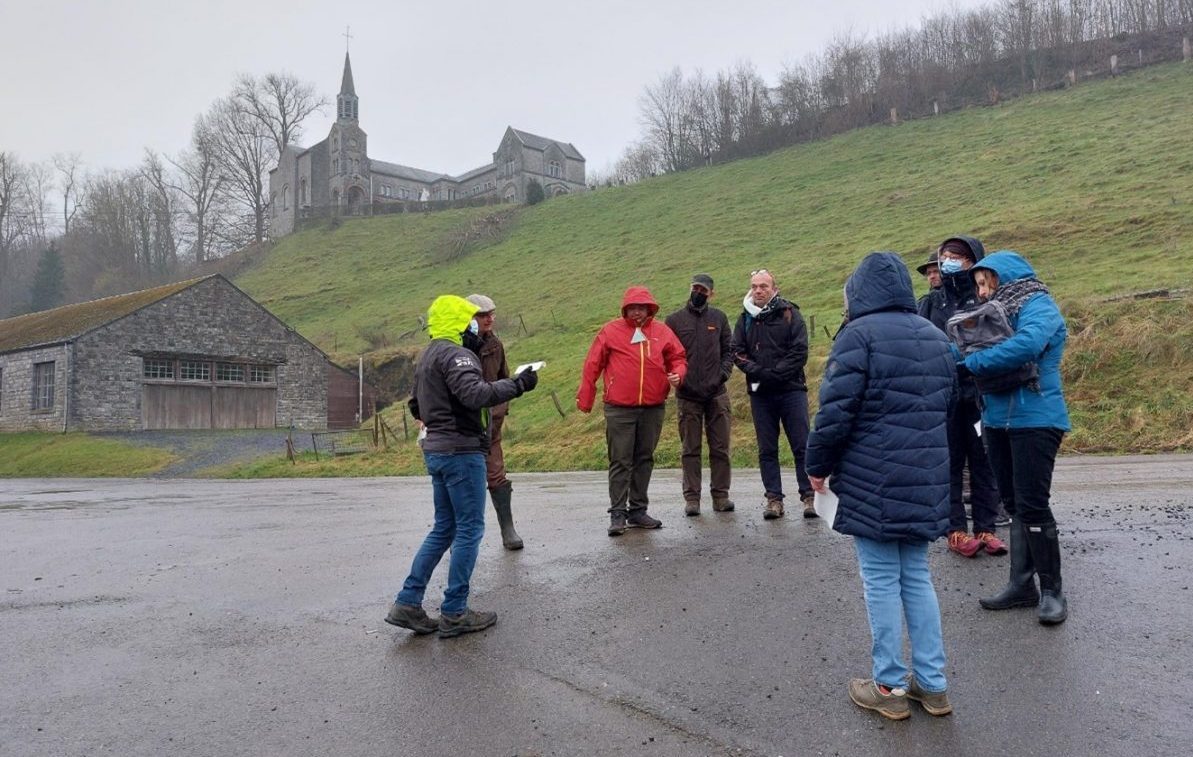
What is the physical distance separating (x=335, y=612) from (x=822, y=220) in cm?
4113

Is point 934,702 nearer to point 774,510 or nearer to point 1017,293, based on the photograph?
point 1017,293

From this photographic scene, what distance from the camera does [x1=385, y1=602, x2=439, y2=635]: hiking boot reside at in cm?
488

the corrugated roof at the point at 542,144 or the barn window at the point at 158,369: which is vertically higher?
the corrugated roof at the point at 542,144

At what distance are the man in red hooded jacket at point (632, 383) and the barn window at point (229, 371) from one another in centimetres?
3175

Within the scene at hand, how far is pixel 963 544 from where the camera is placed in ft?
19.3

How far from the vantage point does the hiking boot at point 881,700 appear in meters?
3.51

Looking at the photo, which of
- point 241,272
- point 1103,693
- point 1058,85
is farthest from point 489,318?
point 241,272

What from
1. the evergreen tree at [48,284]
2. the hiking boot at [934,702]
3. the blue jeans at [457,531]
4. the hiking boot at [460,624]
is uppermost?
the evergreen tree at [48,284]

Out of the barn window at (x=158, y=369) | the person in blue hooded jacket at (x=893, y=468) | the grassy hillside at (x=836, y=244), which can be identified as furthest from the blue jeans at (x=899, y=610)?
the barn window at (x=158, y=369)

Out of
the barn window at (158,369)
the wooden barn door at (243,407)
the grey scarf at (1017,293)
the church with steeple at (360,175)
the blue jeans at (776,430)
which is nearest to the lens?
the grey scarf at (1017,293)

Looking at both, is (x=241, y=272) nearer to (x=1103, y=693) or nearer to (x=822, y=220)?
(x=822, y=220)

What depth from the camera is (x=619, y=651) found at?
174 inches

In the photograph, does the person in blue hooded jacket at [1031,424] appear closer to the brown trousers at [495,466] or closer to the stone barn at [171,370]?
the brown trousers at [495,466]

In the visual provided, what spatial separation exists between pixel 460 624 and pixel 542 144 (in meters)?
98.0
